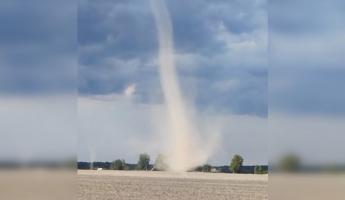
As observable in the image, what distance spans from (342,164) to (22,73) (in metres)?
1.02

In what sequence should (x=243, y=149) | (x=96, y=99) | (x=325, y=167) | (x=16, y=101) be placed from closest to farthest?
(x=325, y=167) < (x=16, y=101) < (x=243, y=149) < (x=96, y=99)

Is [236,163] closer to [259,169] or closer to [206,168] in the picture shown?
[259,169]

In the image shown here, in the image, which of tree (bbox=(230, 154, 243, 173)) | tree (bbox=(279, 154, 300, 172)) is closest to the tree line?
tree (bbox=(230, 154, 243, 173))

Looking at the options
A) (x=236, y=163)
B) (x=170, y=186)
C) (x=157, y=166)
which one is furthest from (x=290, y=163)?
(x=170, y=186)

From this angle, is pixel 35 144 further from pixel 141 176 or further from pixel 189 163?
pixel 141 176

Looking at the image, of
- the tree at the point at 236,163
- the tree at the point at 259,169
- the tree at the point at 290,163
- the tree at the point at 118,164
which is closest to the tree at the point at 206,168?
the tree at the point at 236,163

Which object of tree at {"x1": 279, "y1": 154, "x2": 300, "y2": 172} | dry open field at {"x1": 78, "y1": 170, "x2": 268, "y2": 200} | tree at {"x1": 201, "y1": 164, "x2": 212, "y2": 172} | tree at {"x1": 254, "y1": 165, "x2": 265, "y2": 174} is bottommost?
dry open field at {"x1": 78, "y1": 170, "x2": 268, "y2": 200}

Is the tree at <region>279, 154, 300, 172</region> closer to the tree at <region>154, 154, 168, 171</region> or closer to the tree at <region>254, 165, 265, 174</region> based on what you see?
the tree at <region>254, 165, 265, 174</region>

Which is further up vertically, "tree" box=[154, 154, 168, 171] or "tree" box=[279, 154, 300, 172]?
"tree" box=[279, 154, 300, 172]

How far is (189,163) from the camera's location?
448cm

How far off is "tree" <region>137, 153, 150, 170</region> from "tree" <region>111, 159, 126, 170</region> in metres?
0.14

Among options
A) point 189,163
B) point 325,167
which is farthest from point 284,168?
point 189,163

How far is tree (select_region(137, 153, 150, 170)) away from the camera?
433cm

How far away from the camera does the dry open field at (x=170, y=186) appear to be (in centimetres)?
483
